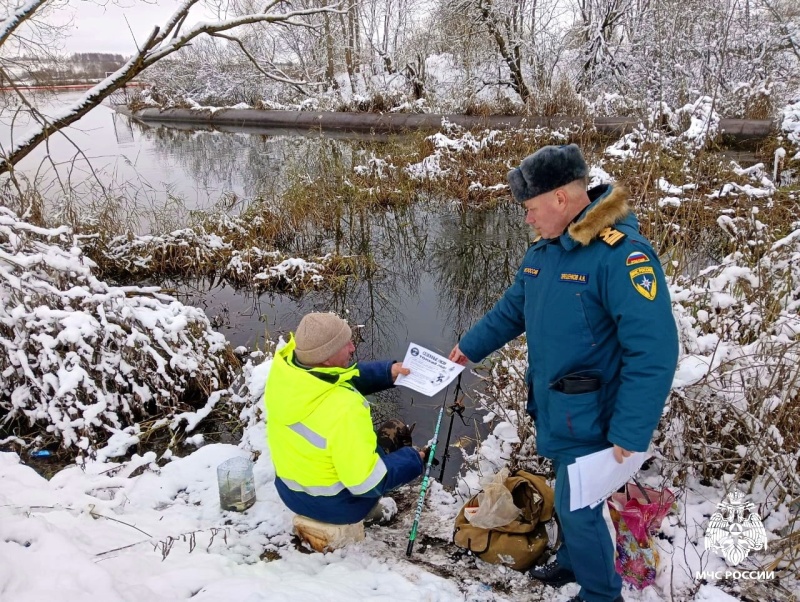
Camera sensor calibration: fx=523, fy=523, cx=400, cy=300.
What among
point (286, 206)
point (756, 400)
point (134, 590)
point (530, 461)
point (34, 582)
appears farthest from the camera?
point (286, 206)

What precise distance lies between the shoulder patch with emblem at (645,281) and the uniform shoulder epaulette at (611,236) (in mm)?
123

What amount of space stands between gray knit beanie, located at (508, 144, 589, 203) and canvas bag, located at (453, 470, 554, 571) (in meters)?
1.46

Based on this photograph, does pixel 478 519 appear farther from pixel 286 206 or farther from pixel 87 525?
pixel 286 206

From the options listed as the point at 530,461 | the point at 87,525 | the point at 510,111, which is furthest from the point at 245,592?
the point at 510,111

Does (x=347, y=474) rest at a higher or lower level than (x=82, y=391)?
higher

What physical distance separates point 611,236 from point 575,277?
192mm

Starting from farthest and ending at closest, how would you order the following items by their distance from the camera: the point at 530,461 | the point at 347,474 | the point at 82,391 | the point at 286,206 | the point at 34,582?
1. the point at 286,206
2. the point at 82,391
3. the point at 530,461
4. the point at 347,474
5. the point at 34,582

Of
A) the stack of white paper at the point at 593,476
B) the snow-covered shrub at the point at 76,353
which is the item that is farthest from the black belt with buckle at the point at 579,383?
the snow-covered shrub at the point at 76,353

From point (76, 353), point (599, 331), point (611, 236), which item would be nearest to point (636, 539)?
point (599, 331)

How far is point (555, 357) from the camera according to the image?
6.71 feet

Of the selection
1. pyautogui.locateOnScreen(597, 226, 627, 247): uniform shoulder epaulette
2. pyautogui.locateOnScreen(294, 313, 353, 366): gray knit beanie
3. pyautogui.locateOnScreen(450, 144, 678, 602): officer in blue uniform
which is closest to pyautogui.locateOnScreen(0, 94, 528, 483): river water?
pyautogui.locateOnScreen(450, 144, 678, 602): officer in blue uniform

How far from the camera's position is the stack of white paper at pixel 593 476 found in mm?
1959

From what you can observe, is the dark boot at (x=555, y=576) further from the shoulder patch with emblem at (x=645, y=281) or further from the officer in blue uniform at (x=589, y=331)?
the shoulder patch with emblem at (x=645, y=281)

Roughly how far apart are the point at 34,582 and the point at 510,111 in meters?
15.0
